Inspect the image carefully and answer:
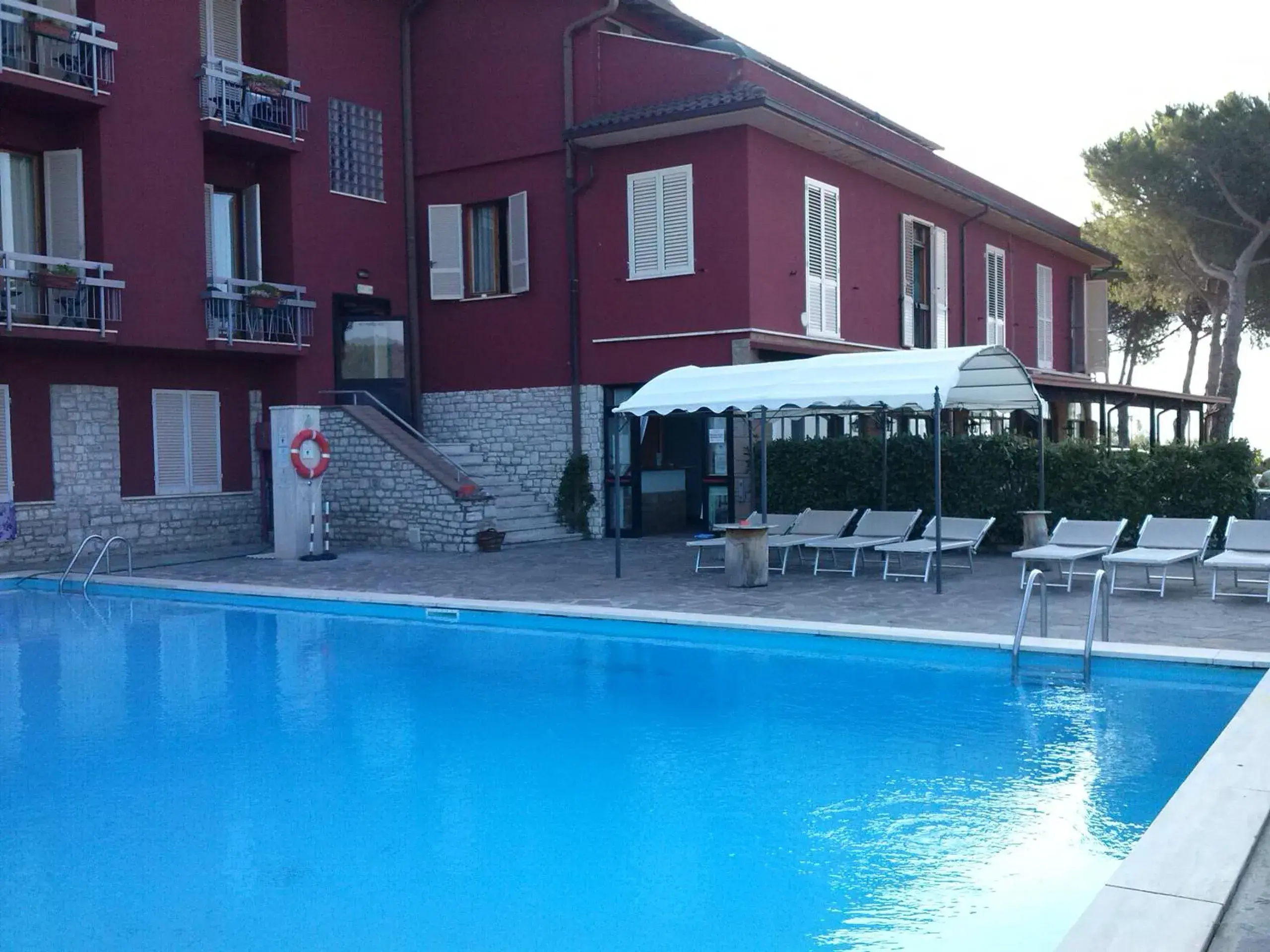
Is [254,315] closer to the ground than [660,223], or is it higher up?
closer to the ground

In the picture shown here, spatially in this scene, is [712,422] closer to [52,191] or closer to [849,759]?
[52,191]

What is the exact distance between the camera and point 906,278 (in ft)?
64.0

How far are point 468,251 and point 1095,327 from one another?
51.5ft

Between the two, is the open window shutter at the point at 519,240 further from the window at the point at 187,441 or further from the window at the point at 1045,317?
the window at the point at 1045,317

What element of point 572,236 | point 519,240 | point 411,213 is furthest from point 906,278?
point 411,213

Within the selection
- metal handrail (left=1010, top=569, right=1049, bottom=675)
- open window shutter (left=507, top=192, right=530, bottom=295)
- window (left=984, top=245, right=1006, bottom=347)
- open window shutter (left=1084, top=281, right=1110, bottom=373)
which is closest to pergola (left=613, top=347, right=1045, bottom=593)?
metal handrail (left=1010, top=569, right=1049, bottom=675)

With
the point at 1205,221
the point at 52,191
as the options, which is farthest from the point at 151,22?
the point at 1205,221

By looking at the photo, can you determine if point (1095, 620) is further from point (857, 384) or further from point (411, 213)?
point (411, 213)

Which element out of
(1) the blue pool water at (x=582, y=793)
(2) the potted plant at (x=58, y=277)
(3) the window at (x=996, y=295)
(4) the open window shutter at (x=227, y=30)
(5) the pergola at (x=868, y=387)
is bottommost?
(1) the blue pool water at (x=582, y=793)

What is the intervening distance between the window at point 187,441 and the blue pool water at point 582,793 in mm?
7114

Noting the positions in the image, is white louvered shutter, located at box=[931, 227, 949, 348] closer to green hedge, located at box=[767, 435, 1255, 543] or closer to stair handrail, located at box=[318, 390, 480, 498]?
green hedge, located at box=[767, 435, 1255, 543]

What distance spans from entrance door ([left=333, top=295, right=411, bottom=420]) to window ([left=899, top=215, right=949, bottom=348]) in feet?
26.7

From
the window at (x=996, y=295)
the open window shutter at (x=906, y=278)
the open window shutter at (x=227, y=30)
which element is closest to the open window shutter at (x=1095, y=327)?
the window at (x=996, y=295)

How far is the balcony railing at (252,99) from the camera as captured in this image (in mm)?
16078
